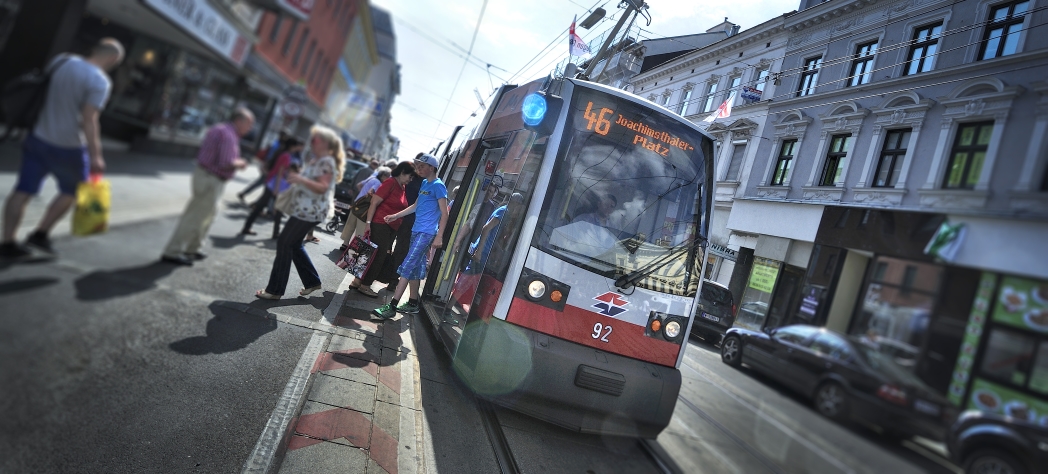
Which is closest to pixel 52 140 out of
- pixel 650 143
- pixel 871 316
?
pixel 871 316

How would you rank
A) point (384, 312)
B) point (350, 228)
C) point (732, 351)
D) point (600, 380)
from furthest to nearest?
point (350, 228)
point (384, 312)
point (600, 380)
point (732, 351)

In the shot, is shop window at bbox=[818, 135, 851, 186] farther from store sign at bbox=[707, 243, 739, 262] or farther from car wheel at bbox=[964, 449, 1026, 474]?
car wheel at bbox=[964, 449, 1026, 474]

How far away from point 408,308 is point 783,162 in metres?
5.61

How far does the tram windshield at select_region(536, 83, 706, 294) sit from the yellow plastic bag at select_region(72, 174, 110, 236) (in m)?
3.14

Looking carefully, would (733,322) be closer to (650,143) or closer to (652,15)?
(652,15)

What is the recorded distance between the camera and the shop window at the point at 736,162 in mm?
2647

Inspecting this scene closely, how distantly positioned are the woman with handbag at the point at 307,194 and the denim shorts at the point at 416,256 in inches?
150

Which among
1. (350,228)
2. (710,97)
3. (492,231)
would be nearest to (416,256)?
(492,231)

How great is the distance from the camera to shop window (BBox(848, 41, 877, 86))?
1829mm

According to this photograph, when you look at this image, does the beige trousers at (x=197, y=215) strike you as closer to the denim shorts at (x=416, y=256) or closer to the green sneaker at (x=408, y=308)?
the denim shorts at (x=416, y=256)

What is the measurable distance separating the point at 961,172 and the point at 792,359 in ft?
2.30

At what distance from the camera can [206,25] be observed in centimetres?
94

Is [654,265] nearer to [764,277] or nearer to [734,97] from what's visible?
[734,97]

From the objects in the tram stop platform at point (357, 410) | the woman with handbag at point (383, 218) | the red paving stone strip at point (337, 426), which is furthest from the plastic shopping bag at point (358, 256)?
the red paving stone strip at point (337, 426)
